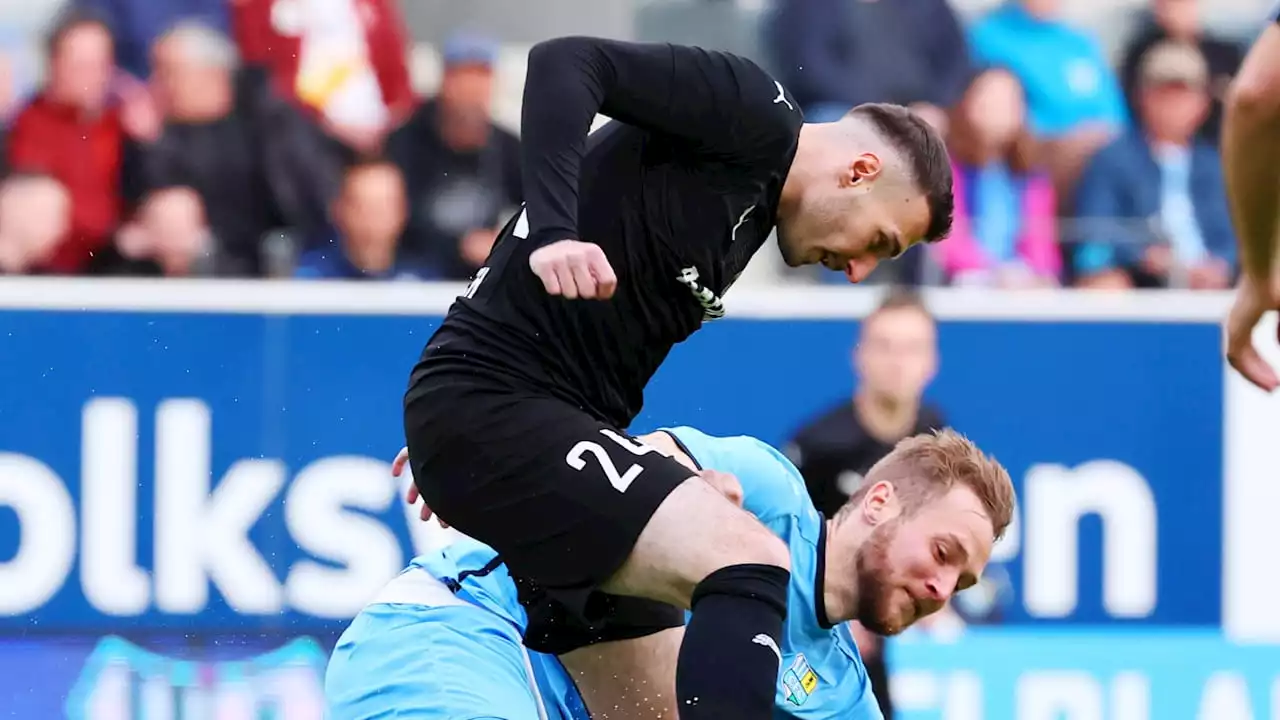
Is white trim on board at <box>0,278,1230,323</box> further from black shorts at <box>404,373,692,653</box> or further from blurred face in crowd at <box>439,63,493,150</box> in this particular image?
black shorts at <box>404,373,692,653</box>

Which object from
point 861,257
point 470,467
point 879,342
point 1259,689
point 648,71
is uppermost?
point 648,71

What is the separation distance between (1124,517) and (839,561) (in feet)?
12.3

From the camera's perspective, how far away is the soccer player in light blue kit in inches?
187

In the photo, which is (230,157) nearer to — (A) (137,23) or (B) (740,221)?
(A) (137,23)

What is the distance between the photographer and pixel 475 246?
822cm

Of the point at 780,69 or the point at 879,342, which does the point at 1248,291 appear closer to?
the point at 879,342

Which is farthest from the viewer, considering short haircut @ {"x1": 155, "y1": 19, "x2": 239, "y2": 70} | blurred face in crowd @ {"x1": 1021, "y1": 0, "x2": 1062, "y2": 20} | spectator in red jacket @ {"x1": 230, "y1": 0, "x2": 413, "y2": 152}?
blurred face in crowd @ {"x1": 1021, "y1": 0, "x2": 1062, "y2": 20}

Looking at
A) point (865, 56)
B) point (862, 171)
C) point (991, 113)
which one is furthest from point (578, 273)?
point (991, 113)

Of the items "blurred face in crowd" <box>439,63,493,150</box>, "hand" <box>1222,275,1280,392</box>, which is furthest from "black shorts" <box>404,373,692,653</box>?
"blurred face in crowd" <box>439,63,493,150</box>

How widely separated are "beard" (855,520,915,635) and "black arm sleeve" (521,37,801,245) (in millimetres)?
980

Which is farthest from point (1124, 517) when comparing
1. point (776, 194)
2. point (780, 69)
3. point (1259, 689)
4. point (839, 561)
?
point (776, 194)

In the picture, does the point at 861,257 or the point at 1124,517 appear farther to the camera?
the point at 1124,517

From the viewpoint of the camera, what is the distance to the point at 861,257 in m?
4.55

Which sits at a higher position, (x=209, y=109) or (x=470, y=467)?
(x=470, y=467)
